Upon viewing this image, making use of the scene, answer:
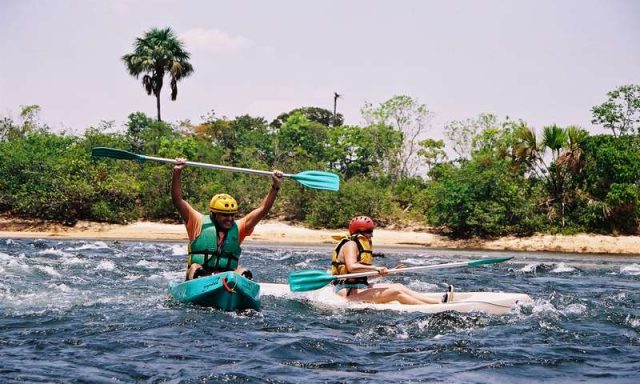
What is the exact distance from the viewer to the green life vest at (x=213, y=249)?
1022cm

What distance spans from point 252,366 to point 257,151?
3751 centimetres

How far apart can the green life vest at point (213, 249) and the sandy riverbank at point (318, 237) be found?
63.8ft

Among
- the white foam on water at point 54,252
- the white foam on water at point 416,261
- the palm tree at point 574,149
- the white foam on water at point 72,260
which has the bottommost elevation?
the white foam on water at point 72,260

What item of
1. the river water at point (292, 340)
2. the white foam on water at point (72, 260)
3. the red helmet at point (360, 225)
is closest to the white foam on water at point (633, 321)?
the river water at point (292, 340)

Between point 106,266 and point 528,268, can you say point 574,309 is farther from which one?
point 106,266

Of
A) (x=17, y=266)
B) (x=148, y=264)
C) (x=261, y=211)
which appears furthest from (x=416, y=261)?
(x=261, y=211)

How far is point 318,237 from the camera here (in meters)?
31.5

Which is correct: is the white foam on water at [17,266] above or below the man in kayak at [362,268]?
below

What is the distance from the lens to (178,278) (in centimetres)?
1539

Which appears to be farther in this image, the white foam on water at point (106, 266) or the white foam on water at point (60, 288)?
the white foam on water at point (106, 266)

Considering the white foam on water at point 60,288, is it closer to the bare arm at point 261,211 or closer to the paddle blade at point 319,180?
the bare arm at point 261,211

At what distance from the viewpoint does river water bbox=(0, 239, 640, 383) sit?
6816 millimetres

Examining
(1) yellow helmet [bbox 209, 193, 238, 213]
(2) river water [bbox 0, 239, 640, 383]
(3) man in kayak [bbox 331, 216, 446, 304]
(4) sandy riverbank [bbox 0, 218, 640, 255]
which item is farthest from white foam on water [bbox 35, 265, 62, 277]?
(4) sandy riverbank [bbox 0, 218, 640, 255]

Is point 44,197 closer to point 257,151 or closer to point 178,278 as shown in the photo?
point 257,151
